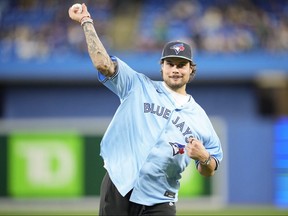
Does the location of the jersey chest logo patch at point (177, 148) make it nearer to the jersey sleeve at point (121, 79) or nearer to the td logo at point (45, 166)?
the jersey sleeve at point (121, 79)

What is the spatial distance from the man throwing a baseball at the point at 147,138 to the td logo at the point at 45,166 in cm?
1002

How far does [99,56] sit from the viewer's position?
5.29 m

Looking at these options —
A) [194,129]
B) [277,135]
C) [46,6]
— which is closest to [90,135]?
[277,135]

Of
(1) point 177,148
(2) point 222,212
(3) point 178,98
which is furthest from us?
(2) point 222,212

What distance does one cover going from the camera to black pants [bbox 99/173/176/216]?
219 inches

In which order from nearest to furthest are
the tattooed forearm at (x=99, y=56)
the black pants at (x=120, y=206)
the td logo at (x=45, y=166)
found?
the tattooed forearm at (x=99, y=56), the black pants at (x=120, y=206), the td logo at (x=45, y=166)

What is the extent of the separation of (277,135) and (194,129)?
11.6 metres

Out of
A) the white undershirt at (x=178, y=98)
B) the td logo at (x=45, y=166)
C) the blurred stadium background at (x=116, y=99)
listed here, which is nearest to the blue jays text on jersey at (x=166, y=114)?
the white undershirt at (x=178, y=98)

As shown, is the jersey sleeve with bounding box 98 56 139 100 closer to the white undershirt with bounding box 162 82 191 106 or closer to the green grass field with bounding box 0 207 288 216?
the white undershirt with bounding box 162 82 191 106

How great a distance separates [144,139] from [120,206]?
55 centimetres

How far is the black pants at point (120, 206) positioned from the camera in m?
5.56

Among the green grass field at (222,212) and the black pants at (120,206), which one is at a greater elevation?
the black pants at (120,206)

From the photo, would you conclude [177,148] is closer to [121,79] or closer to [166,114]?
[166,114]

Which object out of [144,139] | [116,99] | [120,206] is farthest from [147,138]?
[116,99]
